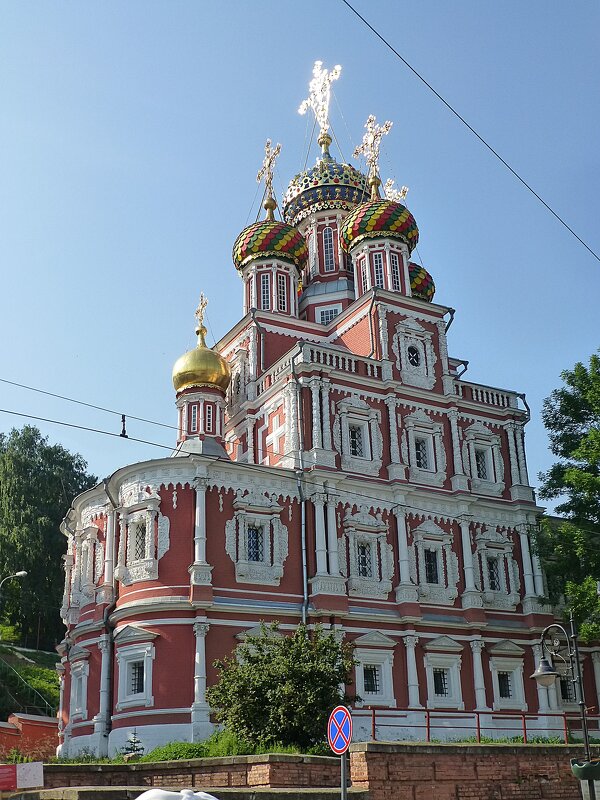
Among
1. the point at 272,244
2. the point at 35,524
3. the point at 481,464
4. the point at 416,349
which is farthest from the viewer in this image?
the point at 35,524

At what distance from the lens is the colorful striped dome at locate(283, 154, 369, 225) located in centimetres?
3809

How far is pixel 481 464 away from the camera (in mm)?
31516

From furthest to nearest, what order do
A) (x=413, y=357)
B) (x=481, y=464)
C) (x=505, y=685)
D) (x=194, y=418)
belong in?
(x=194, y=418) < (x=481, y=464) < (x=413, y=357) < (x=505, y=685)

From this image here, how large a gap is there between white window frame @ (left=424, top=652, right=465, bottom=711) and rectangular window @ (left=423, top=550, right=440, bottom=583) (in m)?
2.27

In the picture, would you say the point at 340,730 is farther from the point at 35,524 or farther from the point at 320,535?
the point at 35,524

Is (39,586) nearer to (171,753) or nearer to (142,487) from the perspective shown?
(142,487)

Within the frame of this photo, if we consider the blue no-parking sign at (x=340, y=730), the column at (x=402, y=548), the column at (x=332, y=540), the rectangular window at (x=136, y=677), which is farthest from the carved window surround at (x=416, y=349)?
the blue no-parking sign at (x=340, y=730)

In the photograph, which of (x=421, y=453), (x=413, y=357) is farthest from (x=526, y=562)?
(x=413, y=357)

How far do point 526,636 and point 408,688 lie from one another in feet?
16.6

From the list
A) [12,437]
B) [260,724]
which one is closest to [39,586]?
[12,437]

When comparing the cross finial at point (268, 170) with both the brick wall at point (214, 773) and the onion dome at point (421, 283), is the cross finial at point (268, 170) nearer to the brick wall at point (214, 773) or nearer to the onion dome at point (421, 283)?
the onion dome at point (421, 283)

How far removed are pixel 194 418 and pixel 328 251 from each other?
958 centimetres

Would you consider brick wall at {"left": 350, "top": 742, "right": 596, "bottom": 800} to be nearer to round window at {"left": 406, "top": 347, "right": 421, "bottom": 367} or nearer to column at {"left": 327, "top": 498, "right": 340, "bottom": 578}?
column at {"left": 327, "top": 498, "right": 340, "bottom": 578}

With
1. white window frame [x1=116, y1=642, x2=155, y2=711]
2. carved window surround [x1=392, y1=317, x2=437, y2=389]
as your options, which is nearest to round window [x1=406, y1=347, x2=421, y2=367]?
Result: carved window surround [x1=392, y1=317, x2=437, y2=389]
